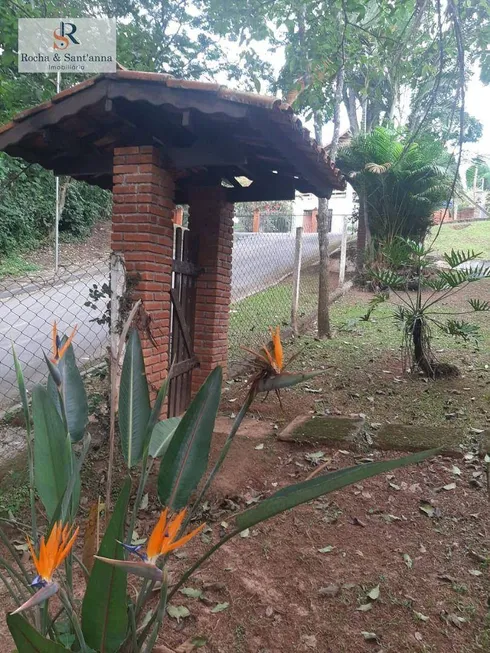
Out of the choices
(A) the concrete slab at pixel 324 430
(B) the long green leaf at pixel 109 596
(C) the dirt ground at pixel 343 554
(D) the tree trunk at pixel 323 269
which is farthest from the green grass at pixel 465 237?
(B) the long green leaf at pixel 109 596

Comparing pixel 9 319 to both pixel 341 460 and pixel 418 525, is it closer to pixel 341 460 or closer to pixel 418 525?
pixel 341 460

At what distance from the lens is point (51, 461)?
4.10ft

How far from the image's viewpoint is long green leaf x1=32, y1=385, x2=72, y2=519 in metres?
1.24

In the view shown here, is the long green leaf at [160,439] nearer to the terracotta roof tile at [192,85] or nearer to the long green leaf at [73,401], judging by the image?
the long green leaf at [73,401]

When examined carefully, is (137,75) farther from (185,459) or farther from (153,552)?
(153,552)

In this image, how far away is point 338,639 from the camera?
1921 millimetres

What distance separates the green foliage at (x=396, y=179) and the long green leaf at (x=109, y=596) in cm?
1074

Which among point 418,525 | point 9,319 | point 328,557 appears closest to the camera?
point 328,557

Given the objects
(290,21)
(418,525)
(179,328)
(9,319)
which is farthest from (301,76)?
(9,319)

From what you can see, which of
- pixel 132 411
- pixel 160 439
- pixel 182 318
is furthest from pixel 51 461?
pixel 182 318

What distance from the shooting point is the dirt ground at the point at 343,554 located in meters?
1.96

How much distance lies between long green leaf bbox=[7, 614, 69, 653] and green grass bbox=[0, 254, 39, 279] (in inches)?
527

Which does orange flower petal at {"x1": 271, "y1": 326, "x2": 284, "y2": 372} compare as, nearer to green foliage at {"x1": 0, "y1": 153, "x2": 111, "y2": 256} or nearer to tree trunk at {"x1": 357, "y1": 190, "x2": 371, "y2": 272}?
tree trunk at {"x1": 357, "y1": 190, "x2": 371, "y2": 272}

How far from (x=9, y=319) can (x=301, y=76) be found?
6.19 meters
